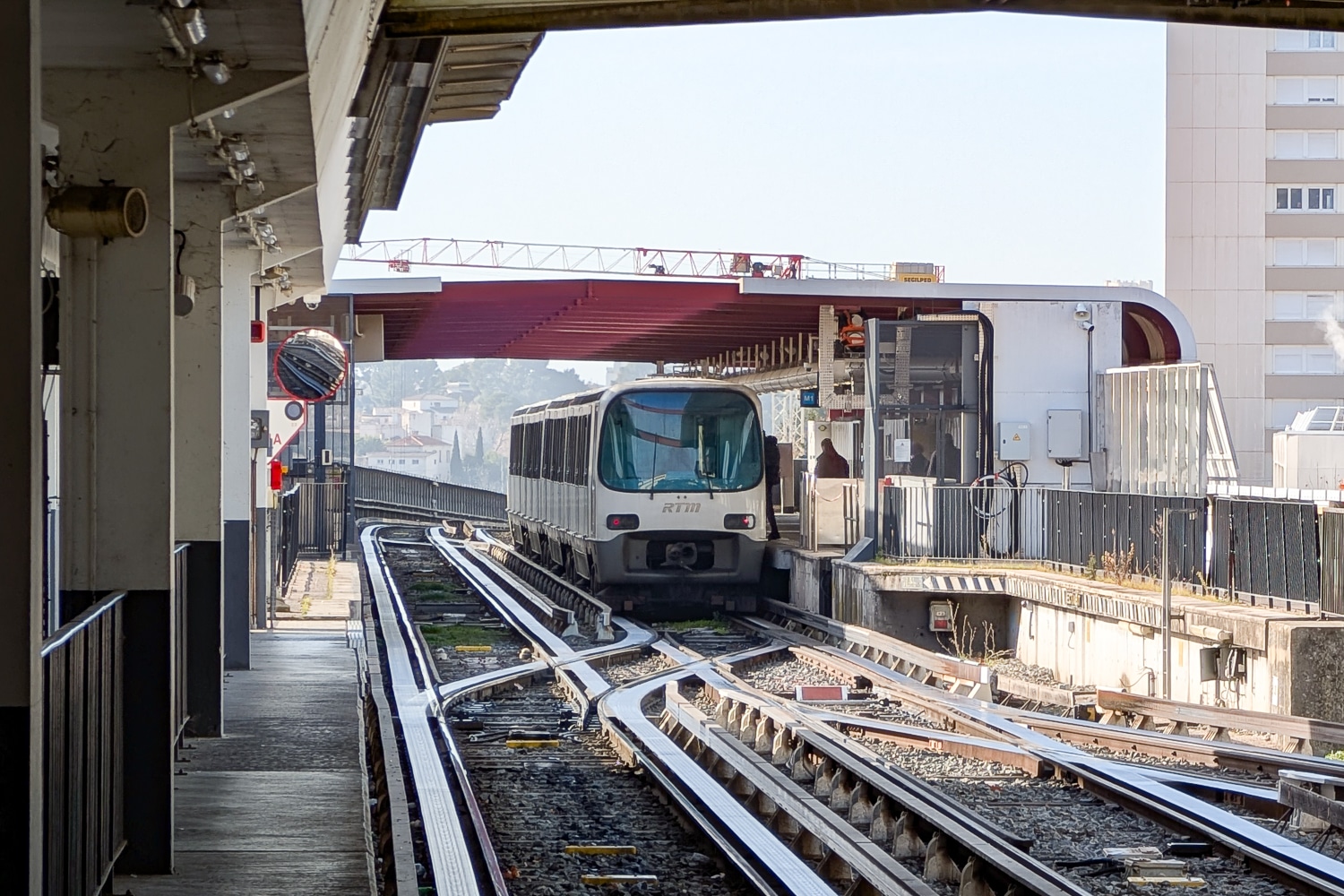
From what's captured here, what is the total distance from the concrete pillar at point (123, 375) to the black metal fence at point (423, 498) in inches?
1902

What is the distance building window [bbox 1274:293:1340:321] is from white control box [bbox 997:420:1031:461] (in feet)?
145

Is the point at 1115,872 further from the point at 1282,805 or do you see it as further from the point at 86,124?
the point at 86,124

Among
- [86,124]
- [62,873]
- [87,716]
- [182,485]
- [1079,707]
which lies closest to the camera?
[62,873]

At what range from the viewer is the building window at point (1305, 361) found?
210ft

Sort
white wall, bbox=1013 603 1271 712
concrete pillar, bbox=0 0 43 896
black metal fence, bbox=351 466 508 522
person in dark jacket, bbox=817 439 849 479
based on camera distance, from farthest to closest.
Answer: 1. black metal fence, bbox=351 466 508 522
2. person in dark jacket, bbox=817 439 849 479
3. white wall, bbox=1013 603 1271 712
4. concrete pillar, bbox=0 0 43 896

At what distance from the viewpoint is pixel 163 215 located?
6.75 m

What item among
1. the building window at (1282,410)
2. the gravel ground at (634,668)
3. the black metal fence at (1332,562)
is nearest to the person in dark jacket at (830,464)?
the gravel ground at (634,668)

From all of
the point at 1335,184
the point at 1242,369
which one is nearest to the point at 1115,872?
the point at 1242,369

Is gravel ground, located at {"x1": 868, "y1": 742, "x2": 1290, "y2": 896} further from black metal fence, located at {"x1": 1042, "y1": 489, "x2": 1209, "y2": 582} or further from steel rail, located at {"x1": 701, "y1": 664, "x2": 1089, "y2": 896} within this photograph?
black metal fence, located at {"x1": 1042, "y1": 489, "x2": 1209, "y2": 582}

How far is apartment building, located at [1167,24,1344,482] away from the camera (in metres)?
64.0

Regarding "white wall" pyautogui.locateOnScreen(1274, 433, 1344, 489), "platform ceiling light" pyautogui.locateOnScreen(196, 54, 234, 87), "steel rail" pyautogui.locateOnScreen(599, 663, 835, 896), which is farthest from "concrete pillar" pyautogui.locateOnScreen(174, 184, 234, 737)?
"white wall" pyautogui.locateOnScreen(1274, 433, 1344, 489)

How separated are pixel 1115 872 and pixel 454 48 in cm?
610

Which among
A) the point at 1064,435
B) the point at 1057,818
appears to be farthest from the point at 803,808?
the point at 1064,435

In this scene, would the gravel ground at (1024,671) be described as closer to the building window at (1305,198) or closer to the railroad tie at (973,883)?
the railroad tie at (973,883)
